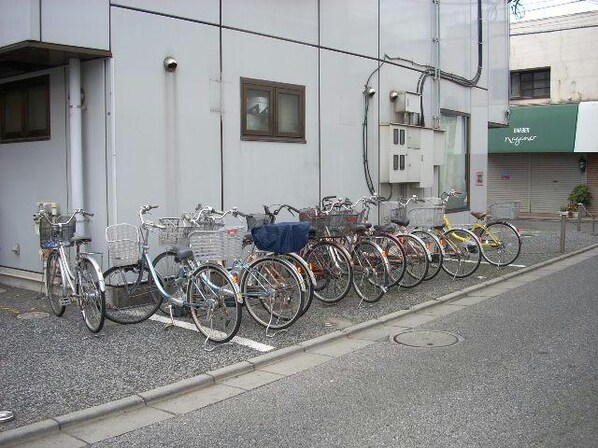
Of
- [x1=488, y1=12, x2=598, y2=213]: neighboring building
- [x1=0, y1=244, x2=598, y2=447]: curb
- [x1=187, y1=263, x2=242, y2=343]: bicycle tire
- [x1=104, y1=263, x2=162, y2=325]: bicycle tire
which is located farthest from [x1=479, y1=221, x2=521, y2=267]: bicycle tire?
[x1=488, y1=12, x2=598, y2=213]: neighboring building

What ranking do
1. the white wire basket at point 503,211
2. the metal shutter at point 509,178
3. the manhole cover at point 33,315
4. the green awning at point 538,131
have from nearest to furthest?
1. the manhole cover at point 33,315
2. the white wire basket at point 503,211
3. the green awning at point 538,131
4. the metal shutter at point 509,178

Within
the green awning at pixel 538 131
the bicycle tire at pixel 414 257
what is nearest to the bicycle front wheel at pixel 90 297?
the bicycle tire at pixel 414 257

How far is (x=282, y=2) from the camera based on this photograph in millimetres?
9531

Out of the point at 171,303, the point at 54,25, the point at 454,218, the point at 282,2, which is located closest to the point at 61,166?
the point at 54,25

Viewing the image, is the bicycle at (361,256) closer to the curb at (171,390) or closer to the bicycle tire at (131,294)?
the curb at (171,390)

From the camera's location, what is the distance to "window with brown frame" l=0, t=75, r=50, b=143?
8.48 m

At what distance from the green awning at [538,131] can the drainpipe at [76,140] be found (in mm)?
19184

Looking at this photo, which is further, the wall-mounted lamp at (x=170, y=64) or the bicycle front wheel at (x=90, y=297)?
the wall-mounted lamp at (x=170, y=64)

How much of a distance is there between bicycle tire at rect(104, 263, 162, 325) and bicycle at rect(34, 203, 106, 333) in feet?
1.05

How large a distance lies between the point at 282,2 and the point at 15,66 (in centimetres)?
397

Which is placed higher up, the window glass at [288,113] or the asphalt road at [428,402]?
the window glass at [288,113]

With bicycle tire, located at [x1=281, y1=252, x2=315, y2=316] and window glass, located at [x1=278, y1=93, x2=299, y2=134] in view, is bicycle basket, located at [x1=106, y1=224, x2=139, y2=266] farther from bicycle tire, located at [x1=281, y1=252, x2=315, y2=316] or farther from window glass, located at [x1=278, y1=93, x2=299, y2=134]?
window glass, located at [x1=278, y1=93, x2=299, y2=134]

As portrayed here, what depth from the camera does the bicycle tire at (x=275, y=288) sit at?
656cm

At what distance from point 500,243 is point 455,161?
4392 millimetres
